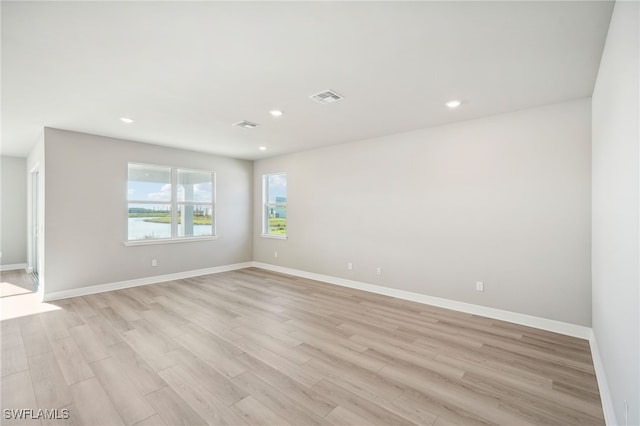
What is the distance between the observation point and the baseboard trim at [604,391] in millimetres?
1766

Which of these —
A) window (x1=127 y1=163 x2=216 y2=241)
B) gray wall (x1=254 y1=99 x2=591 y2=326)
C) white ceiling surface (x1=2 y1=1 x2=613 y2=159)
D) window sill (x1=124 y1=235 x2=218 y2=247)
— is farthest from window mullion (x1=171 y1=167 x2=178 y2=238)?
gray wall (x1=254 y1=99 x2=591 y2=326)

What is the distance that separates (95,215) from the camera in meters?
4.71

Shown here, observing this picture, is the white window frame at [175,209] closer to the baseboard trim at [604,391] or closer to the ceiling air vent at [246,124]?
the ceiling air vent at [246,124]

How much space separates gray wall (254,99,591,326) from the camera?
3.16 meters

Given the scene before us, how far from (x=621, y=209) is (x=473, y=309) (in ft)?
8.40

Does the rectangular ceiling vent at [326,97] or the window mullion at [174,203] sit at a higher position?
the rectangular ceiling vent at [326,97]

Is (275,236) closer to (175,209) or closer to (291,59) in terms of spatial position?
(175,209)

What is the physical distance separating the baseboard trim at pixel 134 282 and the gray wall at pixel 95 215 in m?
0.07

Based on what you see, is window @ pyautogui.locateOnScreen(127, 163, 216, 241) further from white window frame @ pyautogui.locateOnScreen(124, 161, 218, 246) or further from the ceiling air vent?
the ceiling air vent

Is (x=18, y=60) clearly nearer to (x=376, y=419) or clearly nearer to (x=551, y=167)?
(x=376, y=419)

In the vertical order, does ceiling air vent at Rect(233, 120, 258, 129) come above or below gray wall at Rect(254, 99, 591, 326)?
above

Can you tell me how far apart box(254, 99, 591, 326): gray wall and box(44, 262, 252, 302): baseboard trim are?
2.27 m

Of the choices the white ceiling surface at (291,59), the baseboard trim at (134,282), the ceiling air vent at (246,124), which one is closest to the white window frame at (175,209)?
the baseboard trim at (134,282)

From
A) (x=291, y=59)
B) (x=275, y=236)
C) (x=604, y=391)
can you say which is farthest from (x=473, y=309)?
(x=275, y=236)
